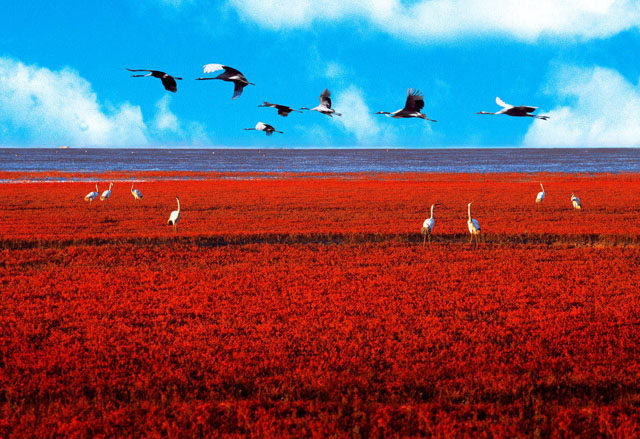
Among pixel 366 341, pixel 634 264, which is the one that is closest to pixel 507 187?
pixel 634 264

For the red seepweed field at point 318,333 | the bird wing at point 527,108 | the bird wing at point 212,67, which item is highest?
the bird wing at point 212,67

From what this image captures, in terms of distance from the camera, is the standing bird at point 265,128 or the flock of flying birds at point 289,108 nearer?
the flock of flying birds at point 289,108

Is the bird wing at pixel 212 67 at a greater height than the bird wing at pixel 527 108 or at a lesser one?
greater

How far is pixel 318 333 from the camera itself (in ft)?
37.9

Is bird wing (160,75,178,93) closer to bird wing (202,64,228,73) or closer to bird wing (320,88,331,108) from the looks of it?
bird wing (202,64,228,73)

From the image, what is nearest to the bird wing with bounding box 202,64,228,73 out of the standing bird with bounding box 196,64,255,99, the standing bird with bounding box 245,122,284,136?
the standing bird with bounding box 196,64,255,99

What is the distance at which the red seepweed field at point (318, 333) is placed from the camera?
7.80 metres

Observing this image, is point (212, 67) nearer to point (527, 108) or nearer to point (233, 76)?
point (233, 76)

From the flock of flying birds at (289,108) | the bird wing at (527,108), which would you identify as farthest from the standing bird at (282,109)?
the bird wing at (527,108)

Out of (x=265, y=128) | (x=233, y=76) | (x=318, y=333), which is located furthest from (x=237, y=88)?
(x=318, y=333)

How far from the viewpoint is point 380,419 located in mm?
7523

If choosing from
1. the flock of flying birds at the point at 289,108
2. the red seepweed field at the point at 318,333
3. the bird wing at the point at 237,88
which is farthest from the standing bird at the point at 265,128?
the red seepweed field at the point at 318,333

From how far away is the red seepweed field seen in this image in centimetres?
780

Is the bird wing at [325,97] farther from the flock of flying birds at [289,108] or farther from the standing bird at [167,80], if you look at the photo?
the standing bird at [167,80]
